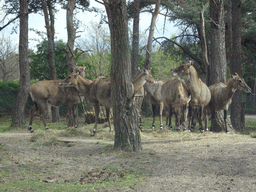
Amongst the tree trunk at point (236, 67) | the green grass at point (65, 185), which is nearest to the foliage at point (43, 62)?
the tree trunk at point (236, 67)

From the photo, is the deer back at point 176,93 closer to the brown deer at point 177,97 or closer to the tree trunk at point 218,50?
the brown deer at point 177,97

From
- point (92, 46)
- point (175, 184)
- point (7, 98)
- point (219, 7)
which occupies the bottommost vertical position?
point (175, 184)

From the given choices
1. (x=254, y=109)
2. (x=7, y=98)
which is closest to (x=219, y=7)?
(x=7, y=98)

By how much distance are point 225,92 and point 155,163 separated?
18.8ft

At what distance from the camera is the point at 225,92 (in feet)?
36.3

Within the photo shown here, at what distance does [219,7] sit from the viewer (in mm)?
12672

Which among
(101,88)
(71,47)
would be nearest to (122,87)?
(101,88)

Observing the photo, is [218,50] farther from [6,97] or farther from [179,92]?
[6,97]

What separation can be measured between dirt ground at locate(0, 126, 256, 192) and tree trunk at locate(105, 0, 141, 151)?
409mm

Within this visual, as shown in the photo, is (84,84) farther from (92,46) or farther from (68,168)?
(92,46)

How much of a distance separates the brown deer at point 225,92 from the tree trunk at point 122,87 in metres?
4.95

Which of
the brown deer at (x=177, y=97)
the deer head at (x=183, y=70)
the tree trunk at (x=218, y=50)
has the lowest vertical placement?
the brown deer at (x=177, y=97)

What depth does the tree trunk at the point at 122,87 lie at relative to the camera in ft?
24.2

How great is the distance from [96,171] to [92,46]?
29.7m
